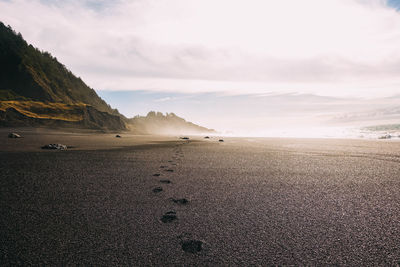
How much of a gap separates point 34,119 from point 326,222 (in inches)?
1412

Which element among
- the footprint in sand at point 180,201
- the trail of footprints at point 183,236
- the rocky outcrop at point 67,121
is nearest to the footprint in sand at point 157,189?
the trail of footprints at point 183,236

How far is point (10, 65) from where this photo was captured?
46.3m

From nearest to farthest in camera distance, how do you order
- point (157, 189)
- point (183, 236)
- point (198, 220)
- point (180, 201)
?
point (183, 236)
point (198, 220)
point (180, 201)
point (157, 189)

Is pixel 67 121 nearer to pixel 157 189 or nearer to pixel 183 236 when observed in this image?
pixel 157 189

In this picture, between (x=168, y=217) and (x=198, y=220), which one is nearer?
(x=198, y=220)

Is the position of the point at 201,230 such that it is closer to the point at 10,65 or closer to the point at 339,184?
the point at 339,184

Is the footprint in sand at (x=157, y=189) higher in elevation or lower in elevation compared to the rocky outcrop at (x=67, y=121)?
lower

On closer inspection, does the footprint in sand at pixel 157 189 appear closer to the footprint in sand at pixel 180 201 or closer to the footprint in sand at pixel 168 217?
the footprint in sand at pixel 180 201

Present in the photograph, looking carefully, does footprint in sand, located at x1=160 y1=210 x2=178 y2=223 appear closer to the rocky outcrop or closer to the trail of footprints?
the trail of footprints

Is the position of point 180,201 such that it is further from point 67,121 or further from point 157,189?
point 67,121

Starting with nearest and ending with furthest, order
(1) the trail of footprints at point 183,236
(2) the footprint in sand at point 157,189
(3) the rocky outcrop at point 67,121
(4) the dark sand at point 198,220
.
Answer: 1. (4) the dark sand at point 198,220
2. (1) the trail of footprints at point 183,236
3. (2) the footprint in sand at point 157,189
4. (3) the rocky outcrop at point 67,121

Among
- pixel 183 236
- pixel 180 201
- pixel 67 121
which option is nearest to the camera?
pixel 183 236

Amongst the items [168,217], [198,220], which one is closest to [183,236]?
[198,220]

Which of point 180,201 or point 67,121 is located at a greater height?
point 67,121
